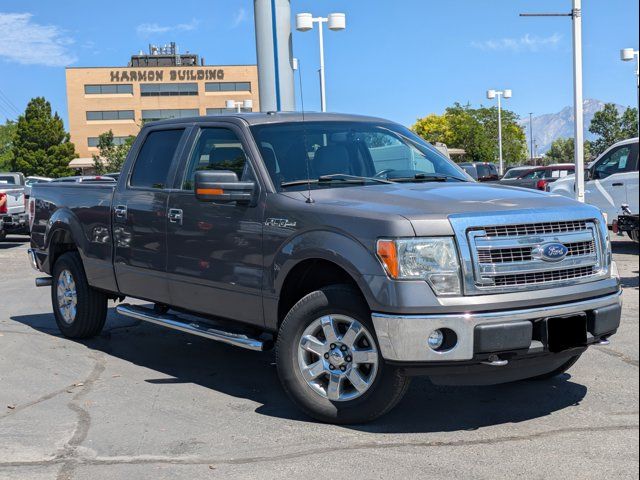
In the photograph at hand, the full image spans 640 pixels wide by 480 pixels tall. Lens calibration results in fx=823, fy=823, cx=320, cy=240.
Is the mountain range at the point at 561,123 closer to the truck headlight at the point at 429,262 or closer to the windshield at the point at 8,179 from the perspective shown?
the truck headlight at the point at 429,262

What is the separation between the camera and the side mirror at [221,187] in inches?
211

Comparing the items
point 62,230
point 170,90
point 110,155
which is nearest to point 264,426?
point 62,230

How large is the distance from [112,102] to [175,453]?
9698cm

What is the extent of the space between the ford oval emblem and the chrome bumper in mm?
270

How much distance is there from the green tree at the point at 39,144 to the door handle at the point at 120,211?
68948 millimetres

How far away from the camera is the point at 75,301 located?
7711 millimetres

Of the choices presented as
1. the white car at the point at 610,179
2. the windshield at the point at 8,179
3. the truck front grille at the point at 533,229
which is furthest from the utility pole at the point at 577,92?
the windshield at the point at 8,179

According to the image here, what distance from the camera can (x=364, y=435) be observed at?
476 centimetres

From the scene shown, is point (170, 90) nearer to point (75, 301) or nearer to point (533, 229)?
point (75, 301)

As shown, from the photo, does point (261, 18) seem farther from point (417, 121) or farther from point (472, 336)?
point (417, 121)

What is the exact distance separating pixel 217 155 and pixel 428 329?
7.73ft

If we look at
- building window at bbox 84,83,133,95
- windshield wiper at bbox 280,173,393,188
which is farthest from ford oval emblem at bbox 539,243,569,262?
building window at bbox 84,83,133,95

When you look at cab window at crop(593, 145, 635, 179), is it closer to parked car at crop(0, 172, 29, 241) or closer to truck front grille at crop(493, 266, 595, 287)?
truck front grille at crop(493, 266, 595, 287)

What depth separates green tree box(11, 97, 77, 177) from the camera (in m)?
72.9
